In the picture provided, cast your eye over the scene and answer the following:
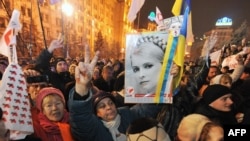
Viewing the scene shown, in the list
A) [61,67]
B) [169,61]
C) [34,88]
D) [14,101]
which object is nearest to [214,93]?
[169,61]

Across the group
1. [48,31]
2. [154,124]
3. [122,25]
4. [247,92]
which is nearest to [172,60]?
[154,124]

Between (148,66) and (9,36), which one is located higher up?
(9,36)

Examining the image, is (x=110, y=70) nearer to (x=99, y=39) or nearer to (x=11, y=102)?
(x=11, y=102)

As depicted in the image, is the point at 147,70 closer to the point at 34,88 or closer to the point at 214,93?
the point at 214,93

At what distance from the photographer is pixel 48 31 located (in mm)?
33094

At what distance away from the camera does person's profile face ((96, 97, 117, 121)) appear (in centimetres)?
289

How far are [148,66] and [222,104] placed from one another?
0.93 meters

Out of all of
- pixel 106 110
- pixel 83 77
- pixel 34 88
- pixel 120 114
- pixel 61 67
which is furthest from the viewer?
pixel 61 67

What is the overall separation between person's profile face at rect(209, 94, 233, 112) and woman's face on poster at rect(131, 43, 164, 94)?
2.30 ft

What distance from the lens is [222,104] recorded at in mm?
3166

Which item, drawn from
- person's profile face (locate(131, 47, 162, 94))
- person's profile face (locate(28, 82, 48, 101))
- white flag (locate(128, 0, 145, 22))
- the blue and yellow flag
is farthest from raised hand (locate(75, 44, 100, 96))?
white flag (locate(128, 0, 145, 22))

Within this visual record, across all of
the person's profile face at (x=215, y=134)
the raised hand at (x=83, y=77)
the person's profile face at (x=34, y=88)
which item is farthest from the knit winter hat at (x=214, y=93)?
the person's profile face at (x=34, y=88)

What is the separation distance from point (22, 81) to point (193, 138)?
1751 millimetres

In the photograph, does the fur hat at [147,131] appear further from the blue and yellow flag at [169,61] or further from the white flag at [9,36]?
the white flag at [9,36]
